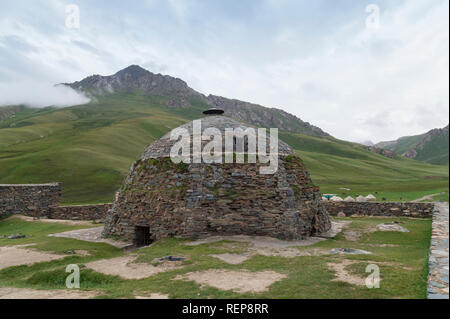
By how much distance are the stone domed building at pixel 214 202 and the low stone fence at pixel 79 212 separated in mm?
11796

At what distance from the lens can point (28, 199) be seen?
2558 centimetres

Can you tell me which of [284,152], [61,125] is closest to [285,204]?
[284,152]

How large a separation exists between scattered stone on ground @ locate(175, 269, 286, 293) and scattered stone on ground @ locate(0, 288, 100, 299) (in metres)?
2.46

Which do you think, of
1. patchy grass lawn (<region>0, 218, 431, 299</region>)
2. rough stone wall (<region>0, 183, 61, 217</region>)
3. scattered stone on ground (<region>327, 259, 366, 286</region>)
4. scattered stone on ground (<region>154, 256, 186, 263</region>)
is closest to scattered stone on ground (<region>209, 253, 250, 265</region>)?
patchy grass lawn (<region>0, 218, 431, 299</region>)

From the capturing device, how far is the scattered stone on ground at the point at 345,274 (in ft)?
23.3

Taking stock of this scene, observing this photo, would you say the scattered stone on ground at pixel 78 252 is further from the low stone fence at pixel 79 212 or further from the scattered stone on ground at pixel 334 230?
the low stone fence at pixel 79 212

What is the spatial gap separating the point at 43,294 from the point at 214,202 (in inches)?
321

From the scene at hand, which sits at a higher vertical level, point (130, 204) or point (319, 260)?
point (130, 204)

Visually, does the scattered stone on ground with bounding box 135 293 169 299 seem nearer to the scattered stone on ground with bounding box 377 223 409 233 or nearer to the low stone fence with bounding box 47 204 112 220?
the scattered stone on ground with bounding box 377 223 409 233

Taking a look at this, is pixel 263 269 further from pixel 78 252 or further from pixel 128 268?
pixel 78 252

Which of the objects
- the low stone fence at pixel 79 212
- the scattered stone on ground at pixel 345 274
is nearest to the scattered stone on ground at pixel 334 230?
the scattered stone on ground at pixel 345 274

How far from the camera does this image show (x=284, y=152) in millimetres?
16844
